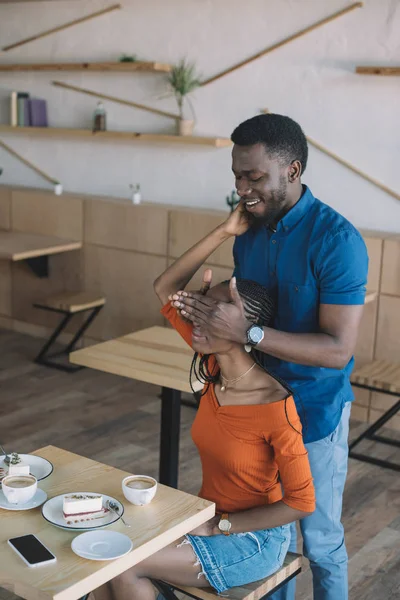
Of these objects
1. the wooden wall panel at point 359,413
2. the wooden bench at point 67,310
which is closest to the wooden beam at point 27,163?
the wooden bench at point 67,310

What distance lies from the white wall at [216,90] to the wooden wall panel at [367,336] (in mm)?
486

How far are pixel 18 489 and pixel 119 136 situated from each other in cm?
380

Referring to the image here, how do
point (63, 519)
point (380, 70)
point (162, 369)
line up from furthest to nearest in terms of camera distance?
point (380, 70)
point (162, 369)
point (63, 519)

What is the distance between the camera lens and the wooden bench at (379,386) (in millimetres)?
3938

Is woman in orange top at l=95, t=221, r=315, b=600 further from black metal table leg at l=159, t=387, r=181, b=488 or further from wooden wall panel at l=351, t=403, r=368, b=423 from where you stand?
wooden wall panel at l=351, t=403, r=368, b=423

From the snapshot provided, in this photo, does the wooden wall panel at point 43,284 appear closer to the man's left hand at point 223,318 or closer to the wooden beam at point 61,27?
the wooden beam at point 61,27

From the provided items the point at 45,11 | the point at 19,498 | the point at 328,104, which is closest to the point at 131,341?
the point at 19,498

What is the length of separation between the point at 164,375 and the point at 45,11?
3726 millimetres

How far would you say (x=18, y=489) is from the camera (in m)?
1.79

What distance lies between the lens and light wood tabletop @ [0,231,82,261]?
5070mm

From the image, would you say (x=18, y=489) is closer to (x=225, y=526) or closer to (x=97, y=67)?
(x=225, y=526)

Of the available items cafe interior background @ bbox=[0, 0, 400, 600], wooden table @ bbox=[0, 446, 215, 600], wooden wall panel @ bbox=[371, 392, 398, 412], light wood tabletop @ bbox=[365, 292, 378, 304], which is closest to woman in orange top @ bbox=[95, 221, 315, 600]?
wooden table @ bbox=[0, 446, 215, 600]

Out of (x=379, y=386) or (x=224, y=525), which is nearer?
(x=224, y=525)

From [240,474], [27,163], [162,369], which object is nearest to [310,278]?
[240,474]
